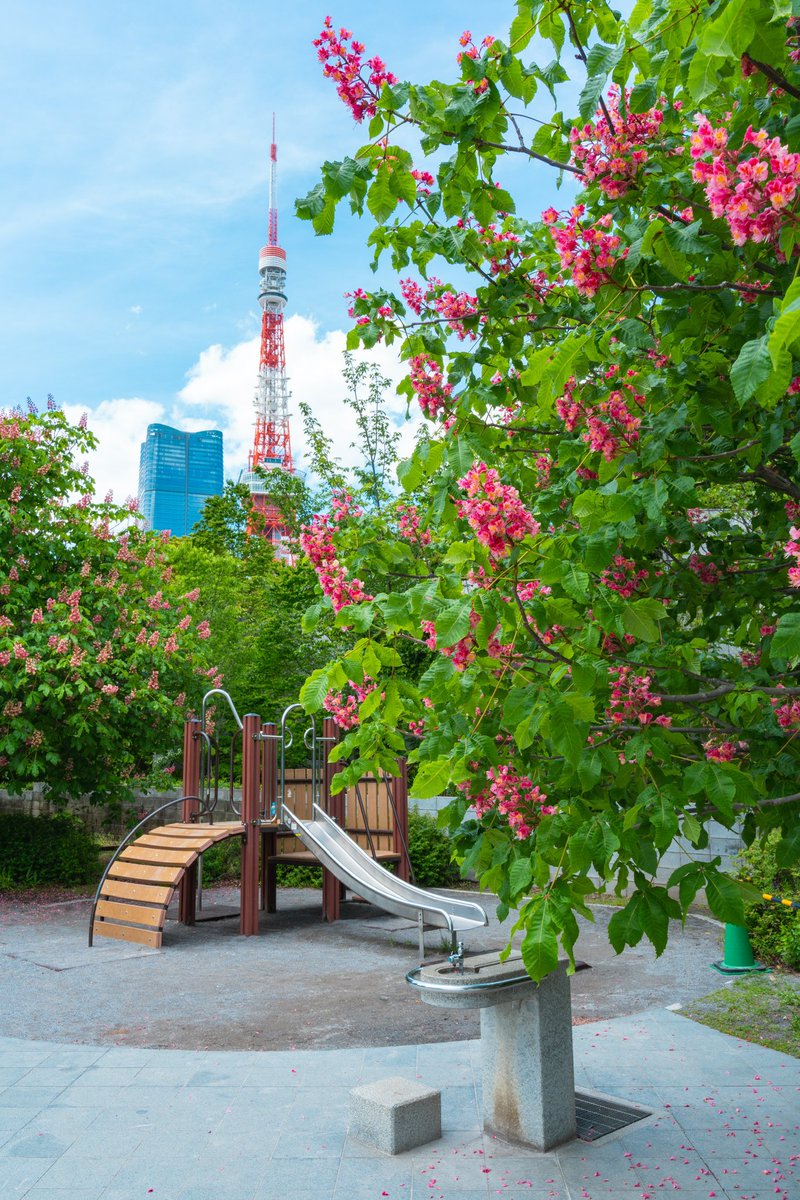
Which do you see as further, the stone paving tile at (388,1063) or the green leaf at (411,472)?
the stone paving tile at (388,1063)

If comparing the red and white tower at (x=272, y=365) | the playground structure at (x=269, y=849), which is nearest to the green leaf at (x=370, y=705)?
the playground structure at (x=269, y=849)

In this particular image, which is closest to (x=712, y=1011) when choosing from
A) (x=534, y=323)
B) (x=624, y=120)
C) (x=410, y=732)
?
(x=410, y=732)

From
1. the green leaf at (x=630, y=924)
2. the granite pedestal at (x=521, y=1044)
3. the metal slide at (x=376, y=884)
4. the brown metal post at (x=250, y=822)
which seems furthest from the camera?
the brown metal post at (x=250, y=822)

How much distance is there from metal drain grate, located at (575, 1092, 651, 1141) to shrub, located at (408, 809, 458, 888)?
7899 millimetres

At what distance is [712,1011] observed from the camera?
6.51 metres

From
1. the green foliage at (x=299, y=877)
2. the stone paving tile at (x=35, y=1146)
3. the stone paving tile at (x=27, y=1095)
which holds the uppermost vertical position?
the green foliage at (x=299, y=877)

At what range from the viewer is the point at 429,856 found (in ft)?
42.2

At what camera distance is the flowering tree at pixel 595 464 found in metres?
2.53

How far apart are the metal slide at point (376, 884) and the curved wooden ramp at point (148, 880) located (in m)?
0.86

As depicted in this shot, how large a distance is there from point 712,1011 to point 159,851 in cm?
584

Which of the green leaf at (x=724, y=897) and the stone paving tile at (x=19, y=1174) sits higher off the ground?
the green leaf at (x=724, y=897)

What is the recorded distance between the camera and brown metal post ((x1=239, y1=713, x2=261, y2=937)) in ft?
33.6

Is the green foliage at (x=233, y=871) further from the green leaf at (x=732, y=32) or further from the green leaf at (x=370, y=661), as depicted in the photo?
the green leaf at (x=732, y=32)

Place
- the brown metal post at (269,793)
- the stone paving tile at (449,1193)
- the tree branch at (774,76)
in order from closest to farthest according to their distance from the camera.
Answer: the tree branch at (774,76)
the stone paving tile at (449,1193)
the brown metal post at (269,793)
